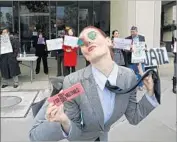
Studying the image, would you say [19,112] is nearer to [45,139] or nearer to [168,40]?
[45,139]

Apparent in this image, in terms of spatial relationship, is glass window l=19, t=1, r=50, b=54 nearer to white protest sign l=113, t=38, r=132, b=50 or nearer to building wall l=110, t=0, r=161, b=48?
building wall l=110, t=0, r=161, b=48

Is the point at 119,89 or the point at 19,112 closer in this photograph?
the point at 119,89

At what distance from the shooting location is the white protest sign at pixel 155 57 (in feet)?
5.88

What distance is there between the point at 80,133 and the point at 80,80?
27 centimetres

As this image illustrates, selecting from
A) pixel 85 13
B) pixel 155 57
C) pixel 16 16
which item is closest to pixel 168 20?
pixel 85 13

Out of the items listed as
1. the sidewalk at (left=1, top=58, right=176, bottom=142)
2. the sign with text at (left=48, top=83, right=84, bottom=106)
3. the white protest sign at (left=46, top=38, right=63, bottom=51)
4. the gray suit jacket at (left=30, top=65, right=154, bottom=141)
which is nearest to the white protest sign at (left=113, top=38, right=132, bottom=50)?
the sidewalk at (left=1, top=58, right=176, bottom=142)

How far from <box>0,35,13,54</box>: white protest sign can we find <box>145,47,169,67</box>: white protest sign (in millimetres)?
6971

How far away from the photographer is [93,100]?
1656 mm

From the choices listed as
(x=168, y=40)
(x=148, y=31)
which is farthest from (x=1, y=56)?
(x=168, y=40)

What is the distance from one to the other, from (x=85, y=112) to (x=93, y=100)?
0.24ft

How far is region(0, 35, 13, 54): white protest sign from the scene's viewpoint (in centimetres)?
834

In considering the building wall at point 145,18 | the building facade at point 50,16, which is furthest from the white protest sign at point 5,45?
the building facade at point 50,16

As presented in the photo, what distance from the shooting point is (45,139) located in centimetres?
164

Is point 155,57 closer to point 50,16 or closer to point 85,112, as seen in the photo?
point 85,112
